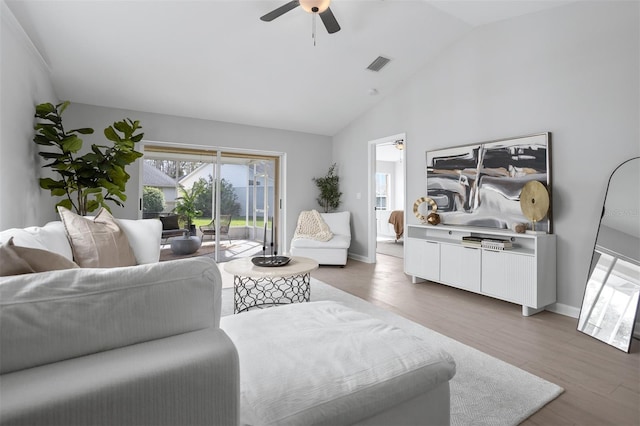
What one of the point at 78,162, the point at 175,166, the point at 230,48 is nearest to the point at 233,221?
the point at 175,166

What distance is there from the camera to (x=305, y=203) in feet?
20.2

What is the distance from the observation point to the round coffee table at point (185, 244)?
16.8 ft

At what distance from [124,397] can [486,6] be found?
14.4 feet

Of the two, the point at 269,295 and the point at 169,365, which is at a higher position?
the point at 169,365

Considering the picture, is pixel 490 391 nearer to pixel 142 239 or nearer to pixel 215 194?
pixel 142 239

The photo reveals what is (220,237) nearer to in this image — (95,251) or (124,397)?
(95,251)

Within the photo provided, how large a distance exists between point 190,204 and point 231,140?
1297 mm

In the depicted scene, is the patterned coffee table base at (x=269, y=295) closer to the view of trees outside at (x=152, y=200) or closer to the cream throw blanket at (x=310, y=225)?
the cream throw blanket at (x=310, y=225)

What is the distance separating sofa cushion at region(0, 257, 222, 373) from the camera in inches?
27.0

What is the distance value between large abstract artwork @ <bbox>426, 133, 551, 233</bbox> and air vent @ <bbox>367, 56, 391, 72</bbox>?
1.39m

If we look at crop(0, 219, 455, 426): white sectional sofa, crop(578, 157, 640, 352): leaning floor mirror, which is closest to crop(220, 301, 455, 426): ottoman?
crop(0, 219, 455, 426): white sectional sofa

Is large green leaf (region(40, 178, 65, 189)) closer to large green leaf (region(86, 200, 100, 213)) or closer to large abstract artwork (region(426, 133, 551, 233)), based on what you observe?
large green leaf (region(86, 200, 100, 213))

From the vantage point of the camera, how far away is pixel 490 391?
69.9 inches

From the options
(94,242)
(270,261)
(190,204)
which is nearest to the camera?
(94,242)
